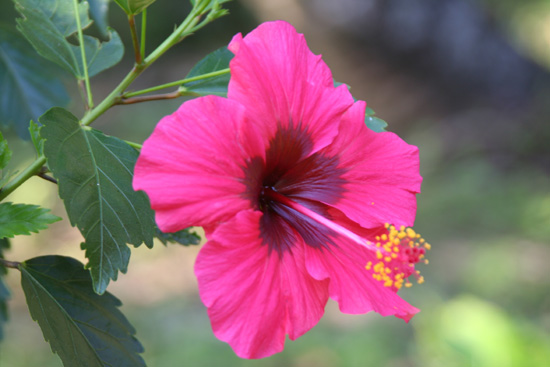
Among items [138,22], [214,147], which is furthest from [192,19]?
[138,22]

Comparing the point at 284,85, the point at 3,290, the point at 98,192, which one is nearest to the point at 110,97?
the point at 98,192

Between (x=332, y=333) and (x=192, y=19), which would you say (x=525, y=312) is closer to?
(x=332, y=333)

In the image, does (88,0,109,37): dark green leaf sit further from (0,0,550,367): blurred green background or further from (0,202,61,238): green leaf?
(0,0,550,367): blurred green background

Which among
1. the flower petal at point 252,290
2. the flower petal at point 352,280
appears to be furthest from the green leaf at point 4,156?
the flower petal at point 352,280

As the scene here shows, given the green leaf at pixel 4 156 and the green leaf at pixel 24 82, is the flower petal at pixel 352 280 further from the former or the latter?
the green leaf at pixel 24 82

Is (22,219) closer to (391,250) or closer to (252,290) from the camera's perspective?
(252,290)

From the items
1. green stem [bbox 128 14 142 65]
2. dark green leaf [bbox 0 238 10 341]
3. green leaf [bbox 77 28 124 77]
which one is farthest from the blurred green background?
green stem [bbox 128 14 142 65]
